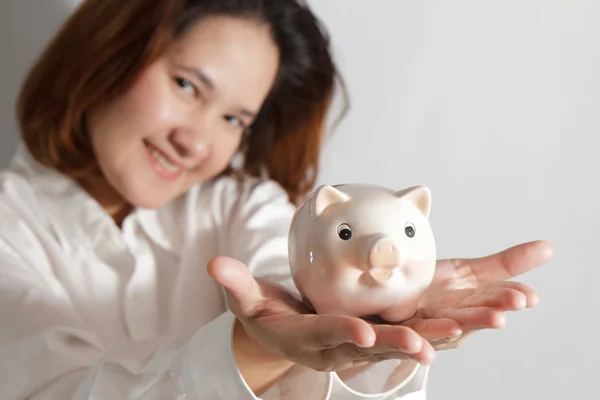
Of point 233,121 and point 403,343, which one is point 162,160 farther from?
point 403,343

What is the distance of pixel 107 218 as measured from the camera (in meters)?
0.93

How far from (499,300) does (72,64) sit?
0.79 meters

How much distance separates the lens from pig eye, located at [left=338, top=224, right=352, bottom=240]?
46 cm

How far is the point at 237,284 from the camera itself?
434mm

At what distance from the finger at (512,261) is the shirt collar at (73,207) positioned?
0.56 meters

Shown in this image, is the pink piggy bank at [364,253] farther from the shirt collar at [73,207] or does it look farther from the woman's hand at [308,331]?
the shirt collar at [73,207]

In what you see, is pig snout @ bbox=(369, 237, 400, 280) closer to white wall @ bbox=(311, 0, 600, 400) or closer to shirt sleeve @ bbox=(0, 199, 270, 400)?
shirt sleeve @ bbox=(0, 199, 270, 400)

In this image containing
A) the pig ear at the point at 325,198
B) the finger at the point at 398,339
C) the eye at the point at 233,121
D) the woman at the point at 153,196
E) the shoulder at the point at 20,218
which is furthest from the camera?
the eye at the point at 233,121

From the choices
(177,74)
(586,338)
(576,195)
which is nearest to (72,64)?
(177,74)

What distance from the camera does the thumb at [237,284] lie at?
41 centimetres

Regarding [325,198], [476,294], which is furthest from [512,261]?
[325,198]

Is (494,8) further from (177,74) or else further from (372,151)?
(177,74)

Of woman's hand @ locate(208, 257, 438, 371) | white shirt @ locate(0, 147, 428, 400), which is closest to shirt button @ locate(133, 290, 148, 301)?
white shirt @ locate(0, 147, 428, 400)

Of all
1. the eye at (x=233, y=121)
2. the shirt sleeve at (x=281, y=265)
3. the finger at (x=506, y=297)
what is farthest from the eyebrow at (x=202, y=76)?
the finger at (x=506, y=297)
